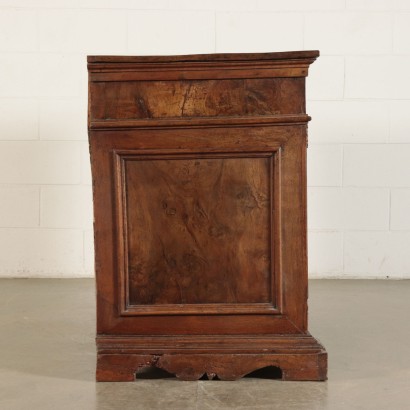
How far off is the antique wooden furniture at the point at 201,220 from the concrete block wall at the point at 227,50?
200 centimetres

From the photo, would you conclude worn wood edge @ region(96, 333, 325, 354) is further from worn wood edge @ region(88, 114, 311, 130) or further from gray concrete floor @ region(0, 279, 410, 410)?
worn wood edge @ region(88, 114, 311, 130)

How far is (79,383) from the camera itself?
2109mm

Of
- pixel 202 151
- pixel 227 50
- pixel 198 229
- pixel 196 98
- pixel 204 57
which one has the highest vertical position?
pixel 227 50

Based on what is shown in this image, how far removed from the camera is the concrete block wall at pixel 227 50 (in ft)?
13.2

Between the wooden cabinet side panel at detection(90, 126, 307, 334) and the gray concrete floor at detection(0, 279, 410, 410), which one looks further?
the wooden cabinet side panel at detection(90, 126, 307, 334)

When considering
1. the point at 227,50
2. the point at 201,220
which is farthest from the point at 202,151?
the point at 227,50

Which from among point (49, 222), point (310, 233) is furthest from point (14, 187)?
point (310, 233)

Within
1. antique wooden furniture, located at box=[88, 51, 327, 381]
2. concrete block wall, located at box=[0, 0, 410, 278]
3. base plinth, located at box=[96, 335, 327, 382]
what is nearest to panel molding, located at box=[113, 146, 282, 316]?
antique wooden furniture, located at box=[88, 51, 327, 381]

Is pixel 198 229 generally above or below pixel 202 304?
above

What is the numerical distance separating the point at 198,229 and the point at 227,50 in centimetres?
213

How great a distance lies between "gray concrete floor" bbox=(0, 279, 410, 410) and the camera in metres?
1.93

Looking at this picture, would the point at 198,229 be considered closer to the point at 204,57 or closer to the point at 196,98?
the point at 196,98

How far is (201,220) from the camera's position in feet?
6.96

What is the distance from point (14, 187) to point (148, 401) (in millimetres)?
2447
